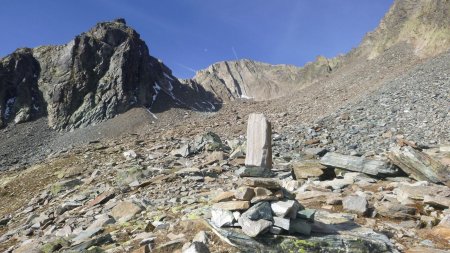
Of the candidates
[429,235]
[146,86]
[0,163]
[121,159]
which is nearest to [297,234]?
[429,235]

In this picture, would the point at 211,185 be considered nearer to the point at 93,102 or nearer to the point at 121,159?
the point at 121,159

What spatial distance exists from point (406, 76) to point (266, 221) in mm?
32806

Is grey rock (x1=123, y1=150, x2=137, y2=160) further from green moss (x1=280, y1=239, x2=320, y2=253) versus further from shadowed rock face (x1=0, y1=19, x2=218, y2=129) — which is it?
shadowed rock face (x1=0, y1=19, x2=218, y2=129)

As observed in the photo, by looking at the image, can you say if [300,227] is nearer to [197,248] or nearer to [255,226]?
[255,226]

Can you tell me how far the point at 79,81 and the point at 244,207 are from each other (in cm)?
6819

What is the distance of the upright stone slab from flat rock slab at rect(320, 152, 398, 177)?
3549 mm

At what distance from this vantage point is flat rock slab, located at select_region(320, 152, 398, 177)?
13.6m

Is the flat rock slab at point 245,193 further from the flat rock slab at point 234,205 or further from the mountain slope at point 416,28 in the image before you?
the mountain slope at point 416,28

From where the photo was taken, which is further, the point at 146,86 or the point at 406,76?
the point at 146,86

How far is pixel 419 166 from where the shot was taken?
1300cm

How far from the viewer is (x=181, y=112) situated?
69.9 m

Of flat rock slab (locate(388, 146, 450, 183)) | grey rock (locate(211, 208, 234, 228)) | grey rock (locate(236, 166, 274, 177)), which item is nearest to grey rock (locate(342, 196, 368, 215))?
grey rock (locate(236, 166, 274, 177))

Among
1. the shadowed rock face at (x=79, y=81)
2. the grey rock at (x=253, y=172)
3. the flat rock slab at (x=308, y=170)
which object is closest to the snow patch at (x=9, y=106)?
the shadowed rock face at (x=79, y=81)

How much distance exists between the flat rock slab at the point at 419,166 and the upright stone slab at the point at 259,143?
494cm
